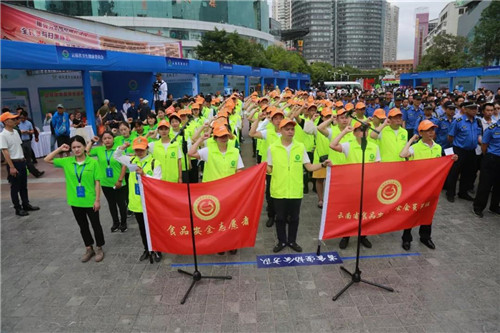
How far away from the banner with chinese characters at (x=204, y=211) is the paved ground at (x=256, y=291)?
0.49 meters

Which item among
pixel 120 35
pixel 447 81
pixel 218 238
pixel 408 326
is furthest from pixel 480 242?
pixel 447 81

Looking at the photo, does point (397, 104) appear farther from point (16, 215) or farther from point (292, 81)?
point (292, 81)

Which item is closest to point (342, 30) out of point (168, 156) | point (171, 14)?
point (171, 14)

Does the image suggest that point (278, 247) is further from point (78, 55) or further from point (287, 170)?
point (78, 55)

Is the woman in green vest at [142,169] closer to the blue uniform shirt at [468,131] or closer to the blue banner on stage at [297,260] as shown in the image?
the blue banner on stage at [297,260]

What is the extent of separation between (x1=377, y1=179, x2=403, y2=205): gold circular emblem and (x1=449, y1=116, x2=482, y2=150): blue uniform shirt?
3.37 metres

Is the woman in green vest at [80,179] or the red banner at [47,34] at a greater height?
the red banner at [47,34]

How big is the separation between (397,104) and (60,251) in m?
10.4

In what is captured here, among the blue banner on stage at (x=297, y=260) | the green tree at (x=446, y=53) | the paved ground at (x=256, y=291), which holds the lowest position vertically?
the paved ground at (x=256, y=291)

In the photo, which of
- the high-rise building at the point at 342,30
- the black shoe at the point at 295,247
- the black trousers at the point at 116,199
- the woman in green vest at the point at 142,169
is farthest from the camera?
the high-rise building at the point at 342,30

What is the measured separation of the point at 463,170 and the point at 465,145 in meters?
0.61

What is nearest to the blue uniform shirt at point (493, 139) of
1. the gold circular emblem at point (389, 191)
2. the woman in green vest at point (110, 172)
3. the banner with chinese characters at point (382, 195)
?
the banner with chinese characters at point (382, 195)

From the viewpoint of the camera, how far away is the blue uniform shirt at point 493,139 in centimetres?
604

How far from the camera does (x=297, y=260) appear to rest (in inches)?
193
